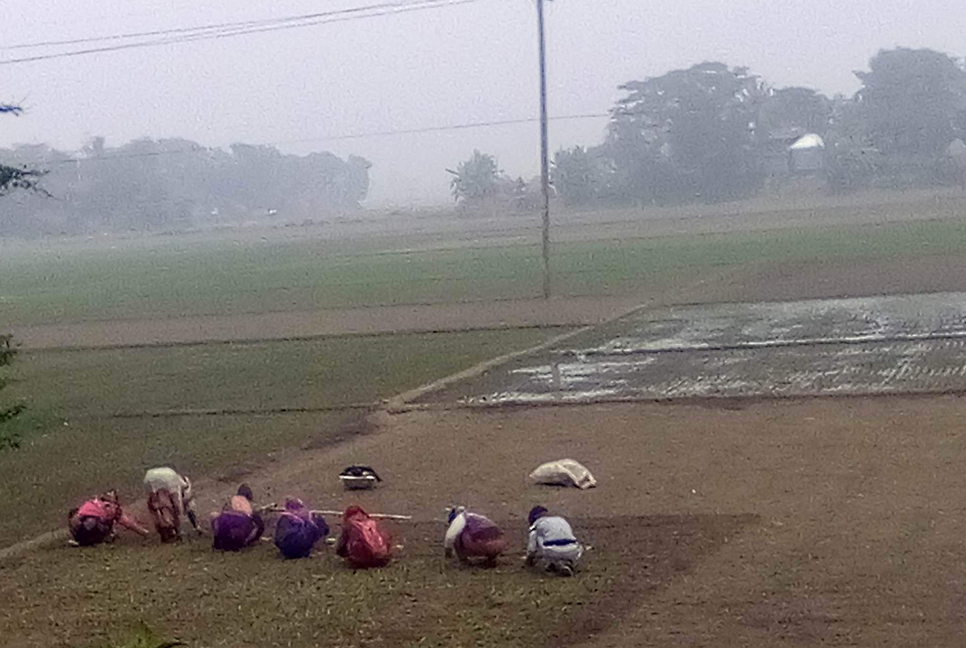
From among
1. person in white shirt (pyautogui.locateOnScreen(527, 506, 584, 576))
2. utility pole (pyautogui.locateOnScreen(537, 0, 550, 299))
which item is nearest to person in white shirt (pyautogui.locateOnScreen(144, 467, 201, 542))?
person in white shirt (pyautogui.locateOnScreen(527, 506, 584, 576))

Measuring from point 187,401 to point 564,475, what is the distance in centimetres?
810

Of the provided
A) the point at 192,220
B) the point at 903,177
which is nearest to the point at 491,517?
the point at 903,177

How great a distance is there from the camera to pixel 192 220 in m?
129

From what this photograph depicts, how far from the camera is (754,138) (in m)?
90.6

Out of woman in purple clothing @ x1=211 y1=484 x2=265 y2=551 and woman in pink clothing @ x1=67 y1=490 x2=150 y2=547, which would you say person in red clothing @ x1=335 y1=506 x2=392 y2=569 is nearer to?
woman in purple clothing @ x1=211 y1=484 x2=265 y2=551

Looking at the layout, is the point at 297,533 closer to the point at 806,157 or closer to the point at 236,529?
the point at 236,529

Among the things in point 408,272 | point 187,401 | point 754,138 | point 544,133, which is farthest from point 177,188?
point 187,401

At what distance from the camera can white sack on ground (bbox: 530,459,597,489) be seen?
10.7 metres

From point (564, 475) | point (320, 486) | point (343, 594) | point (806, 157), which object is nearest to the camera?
point (343, 594)

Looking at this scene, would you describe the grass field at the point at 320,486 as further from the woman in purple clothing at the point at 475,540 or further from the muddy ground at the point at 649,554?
the woman in purple clothing at the point at 475,540

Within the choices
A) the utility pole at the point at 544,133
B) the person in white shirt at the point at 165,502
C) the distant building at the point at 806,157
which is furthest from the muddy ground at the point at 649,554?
the distant building at the point at 806,157

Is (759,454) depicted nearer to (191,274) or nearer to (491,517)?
(491,517)

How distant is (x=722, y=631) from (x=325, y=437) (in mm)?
7637

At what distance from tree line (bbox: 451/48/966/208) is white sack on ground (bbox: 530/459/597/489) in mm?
70222
